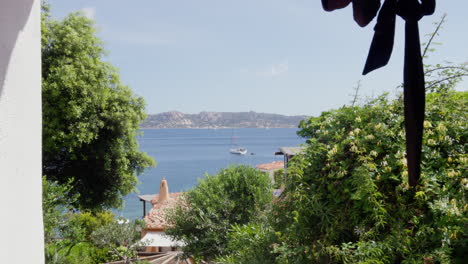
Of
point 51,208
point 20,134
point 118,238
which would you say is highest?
point 20,134

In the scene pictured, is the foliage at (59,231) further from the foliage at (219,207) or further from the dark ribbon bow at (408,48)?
the dark ribbon bow at (408,48)

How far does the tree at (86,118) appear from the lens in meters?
10.4

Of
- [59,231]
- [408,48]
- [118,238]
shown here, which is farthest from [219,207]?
[408,48]

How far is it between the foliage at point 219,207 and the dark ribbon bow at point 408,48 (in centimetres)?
659

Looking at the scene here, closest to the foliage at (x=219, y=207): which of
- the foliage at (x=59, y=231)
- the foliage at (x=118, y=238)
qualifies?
the foliage at (x=59, y=231)

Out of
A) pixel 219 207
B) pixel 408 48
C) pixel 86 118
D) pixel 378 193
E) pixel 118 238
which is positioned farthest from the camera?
pixel 86 118

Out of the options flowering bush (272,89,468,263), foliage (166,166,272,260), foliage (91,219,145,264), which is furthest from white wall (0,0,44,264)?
foliage (91,219,145,264)

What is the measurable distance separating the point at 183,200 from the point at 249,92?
8940 centimetres

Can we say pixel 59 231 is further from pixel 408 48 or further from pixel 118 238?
pixel 408 48

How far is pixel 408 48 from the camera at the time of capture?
33 centimetres

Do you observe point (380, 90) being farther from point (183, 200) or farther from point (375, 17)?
point (183, 200)

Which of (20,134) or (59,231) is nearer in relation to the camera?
(20,134)

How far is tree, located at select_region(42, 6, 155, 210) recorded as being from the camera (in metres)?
10.4

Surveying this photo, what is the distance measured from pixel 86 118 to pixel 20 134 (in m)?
9.28
